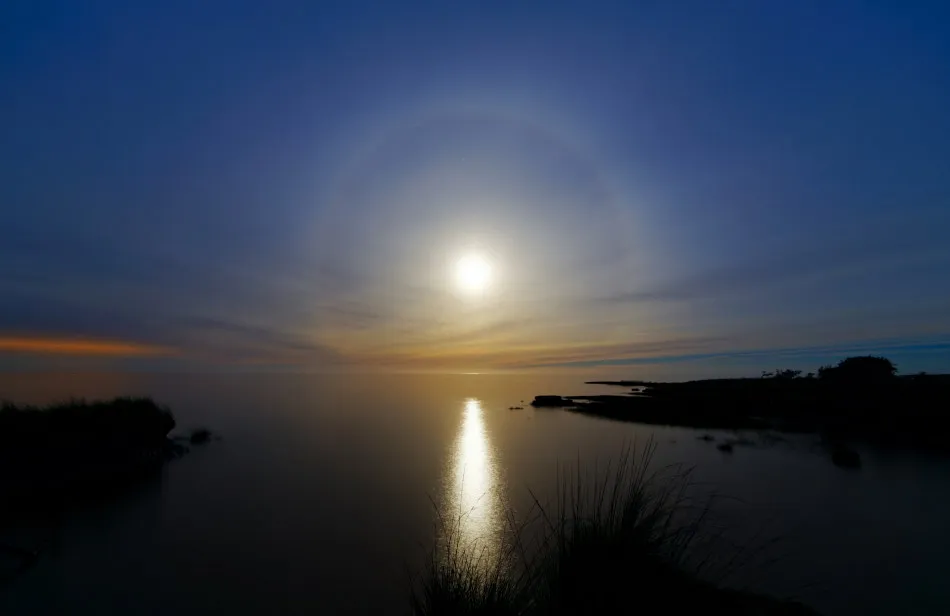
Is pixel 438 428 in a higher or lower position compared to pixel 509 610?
lower

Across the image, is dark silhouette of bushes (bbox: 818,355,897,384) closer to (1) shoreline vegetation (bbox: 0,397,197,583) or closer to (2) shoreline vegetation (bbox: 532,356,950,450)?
(2) shoreline vegetation (bbox: 532,356,950,450)

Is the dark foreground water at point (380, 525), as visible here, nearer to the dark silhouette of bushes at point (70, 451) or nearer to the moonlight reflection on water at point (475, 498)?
the moonlight reflection on water at point (475, 498)

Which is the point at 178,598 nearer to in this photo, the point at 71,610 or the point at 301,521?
the point at 71,610

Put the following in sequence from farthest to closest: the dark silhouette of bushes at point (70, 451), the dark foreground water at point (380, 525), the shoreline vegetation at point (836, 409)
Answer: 1. the shoreline vegetation at point (836, 409)
2. the dark silhouette of bushes at point (70, 451)
3. the dark foreground water at point (380, 525)

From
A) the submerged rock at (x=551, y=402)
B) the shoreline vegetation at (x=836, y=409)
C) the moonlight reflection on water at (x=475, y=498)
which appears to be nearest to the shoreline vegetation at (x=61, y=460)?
the moonlight reflection on water at (x=475, y=498)

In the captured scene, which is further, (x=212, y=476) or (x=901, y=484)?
(x=212, y=476)

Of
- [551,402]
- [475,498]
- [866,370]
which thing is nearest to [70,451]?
[475,498]

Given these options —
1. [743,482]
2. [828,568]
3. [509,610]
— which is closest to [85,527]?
[509,610]
